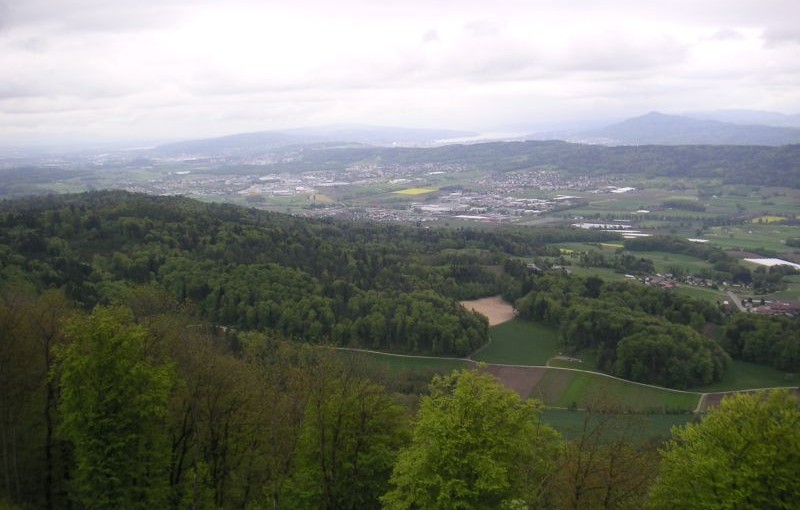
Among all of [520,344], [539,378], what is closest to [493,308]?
[520,344]

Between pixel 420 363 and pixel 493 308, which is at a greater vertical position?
pixel 493 308

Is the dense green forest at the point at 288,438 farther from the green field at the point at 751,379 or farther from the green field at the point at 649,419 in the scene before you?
the green field at the point at 751,379

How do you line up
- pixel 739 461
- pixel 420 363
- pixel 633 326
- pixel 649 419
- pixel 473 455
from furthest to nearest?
pixel 633 326 → pixel 420 363 → pixel 649 419 → pixel 473 455 → pixel 739 461

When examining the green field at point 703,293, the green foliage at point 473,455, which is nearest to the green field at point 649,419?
the green foliage at point 473,455

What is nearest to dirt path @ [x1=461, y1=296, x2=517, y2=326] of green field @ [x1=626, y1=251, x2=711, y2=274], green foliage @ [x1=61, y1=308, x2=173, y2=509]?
green field @ [x1=626, y1=251, x2=711, y2=274]

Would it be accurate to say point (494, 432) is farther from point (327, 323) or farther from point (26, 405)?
point (327, 323)

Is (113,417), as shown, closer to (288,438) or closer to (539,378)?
(288,438)

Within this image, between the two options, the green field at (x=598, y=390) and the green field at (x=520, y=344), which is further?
the green field at (x=520, y=344)

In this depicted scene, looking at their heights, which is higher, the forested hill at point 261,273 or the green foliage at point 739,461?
the green foliage at point 739,461
